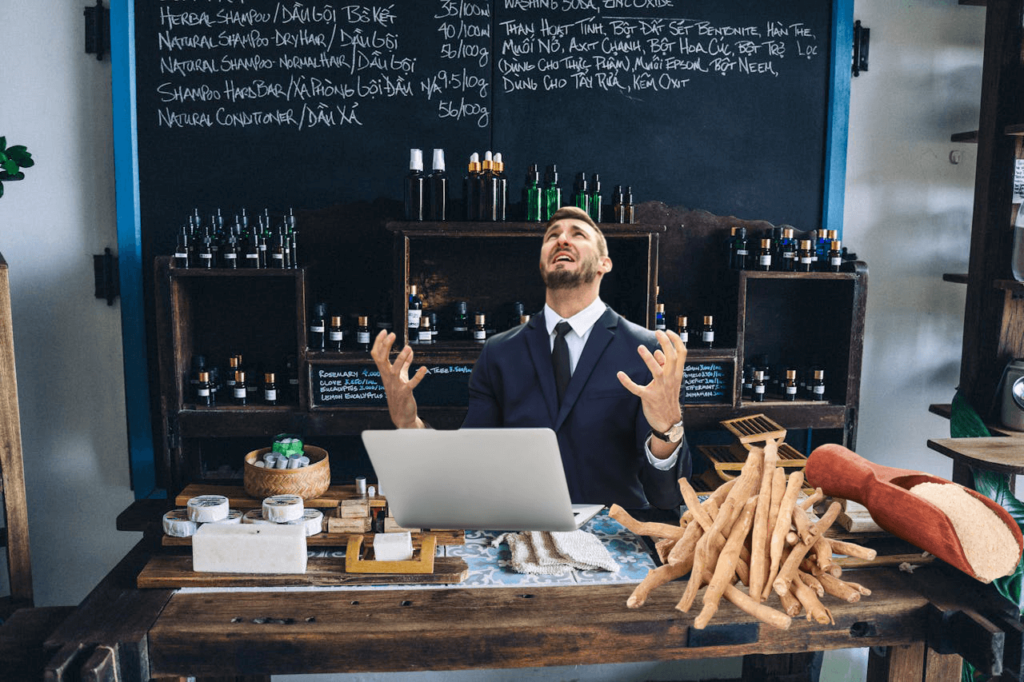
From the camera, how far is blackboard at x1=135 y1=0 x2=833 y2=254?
9.44ft

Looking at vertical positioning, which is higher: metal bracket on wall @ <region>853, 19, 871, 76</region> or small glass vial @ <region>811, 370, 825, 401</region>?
metal bracket on wall @ <region>853, 19, 871, 76</region>

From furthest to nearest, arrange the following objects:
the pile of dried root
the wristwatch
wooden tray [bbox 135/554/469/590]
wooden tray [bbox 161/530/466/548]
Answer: the wristwatch
wooden tray [bbox 161/530/466/548]
wooden tray [bbox 135/554/469/590]
the pile of dried root

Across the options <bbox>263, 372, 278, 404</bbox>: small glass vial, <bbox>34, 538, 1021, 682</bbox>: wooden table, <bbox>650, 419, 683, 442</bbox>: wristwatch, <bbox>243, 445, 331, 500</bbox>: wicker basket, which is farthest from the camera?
<bbox>263, 372, 278, 404</bbox>: small glass vial

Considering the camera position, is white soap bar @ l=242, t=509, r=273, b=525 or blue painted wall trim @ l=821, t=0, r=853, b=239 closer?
white soap bar @ l=242, t=509, r=273, b=525

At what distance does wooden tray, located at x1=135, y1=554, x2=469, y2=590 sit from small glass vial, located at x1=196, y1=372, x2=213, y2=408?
1291mm

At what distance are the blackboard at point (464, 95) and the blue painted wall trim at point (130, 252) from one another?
4 cm

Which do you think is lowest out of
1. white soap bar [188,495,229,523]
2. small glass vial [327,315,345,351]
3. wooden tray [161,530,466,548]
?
wooden tray [161,530,466,548]

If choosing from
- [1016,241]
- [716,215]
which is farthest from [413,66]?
[1016,241]

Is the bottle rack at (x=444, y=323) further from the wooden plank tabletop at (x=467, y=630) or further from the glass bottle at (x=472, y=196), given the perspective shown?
the wooden plank tabletop at (x=467, y=630)

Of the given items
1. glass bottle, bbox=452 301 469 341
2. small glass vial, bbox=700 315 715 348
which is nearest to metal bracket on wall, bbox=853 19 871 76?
small glass vial, bbox=700 315 715 348

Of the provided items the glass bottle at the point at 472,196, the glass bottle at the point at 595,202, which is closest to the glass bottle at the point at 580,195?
the glass bottle at the point at 595,202

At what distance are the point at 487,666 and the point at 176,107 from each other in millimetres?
2409

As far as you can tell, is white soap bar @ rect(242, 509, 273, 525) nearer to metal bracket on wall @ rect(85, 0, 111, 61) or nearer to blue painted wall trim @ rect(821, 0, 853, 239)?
metal bracket on wall @ rect(85, 0, 111, 61)

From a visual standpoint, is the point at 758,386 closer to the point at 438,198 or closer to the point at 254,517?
the point at 438,198
